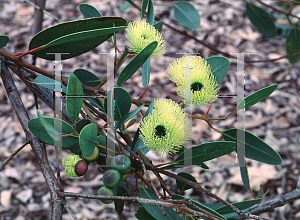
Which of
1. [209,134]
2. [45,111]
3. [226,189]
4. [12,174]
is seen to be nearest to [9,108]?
[45,111]

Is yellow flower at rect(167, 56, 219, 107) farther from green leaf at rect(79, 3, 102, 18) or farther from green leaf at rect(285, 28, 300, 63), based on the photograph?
green leaf at rect(285, 28, 300, 63)

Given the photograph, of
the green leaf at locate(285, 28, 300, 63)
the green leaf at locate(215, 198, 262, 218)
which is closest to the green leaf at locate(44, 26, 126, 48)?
the green leaf at locate(215, 198, 262, 218)

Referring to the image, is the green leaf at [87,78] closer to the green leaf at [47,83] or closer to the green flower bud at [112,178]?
the green leaf at [47,83]

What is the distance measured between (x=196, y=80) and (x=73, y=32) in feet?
0.70

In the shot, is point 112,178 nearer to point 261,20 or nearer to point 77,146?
point 77,146

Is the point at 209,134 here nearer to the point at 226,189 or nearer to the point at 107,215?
the point at 226,189

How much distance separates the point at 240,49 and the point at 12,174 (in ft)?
5.44

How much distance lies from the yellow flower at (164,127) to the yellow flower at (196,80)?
4 cm

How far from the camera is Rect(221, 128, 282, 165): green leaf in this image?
1.77ft

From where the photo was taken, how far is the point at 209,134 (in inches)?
63.6

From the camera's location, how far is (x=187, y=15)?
1.03 m

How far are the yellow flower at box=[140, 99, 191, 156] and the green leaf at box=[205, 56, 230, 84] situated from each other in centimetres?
11

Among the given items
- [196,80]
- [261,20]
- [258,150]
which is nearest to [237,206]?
[258,150]

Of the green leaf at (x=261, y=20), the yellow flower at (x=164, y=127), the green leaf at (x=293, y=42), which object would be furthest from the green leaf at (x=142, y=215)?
the green leaf at (x=293, y=42)
